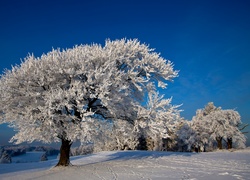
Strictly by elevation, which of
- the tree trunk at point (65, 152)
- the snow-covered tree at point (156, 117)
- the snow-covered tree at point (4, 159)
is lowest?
the snow-covered tree at point (4, 159)

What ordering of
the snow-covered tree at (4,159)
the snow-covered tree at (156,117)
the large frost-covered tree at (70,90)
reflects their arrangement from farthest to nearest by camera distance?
the snow-covered tree at (4,159) < the snow-covered tree at (156,117) < the large frost-covered tree at (70,90)

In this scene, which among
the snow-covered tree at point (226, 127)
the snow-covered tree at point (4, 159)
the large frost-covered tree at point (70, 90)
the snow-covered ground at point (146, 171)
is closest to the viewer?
the snow-covered ground at point (146, 171)

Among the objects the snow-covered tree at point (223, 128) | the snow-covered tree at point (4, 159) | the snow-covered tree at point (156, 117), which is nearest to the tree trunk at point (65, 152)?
the snow-covered tree at point (156, 117)

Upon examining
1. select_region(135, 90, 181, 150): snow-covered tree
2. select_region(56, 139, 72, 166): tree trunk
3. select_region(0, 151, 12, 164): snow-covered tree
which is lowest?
select_region(0, 151, 12, 164): snow-covered tree

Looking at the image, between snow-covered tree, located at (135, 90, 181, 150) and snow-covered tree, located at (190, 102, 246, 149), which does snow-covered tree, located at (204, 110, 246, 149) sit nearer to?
snow-covered tree, located at (190, 102, 246, 149)

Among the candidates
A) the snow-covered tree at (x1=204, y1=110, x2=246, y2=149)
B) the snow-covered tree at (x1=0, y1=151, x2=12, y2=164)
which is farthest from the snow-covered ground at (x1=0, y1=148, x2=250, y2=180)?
the snow-covered tree at (x1=204, y1=110, x2=246, y2=149)

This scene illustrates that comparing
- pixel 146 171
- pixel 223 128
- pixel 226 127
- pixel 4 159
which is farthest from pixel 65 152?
pixel 226 127

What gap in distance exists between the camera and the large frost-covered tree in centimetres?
1201

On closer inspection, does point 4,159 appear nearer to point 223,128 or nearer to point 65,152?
point 65,152

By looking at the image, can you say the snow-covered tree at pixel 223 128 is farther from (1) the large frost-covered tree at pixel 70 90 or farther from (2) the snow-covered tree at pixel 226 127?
(1) the large frost-covered tree at pixel 70 90

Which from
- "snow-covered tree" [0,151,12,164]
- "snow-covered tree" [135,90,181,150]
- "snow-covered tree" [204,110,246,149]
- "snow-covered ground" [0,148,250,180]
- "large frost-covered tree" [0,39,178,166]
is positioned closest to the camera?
"snow-covered ground" [0,148,250,180]

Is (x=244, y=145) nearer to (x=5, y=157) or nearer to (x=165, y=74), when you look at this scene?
(x=165, y=74)

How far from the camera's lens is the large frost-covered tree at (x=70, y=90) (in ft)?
39.4

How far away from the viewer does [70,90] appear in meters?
12.1
